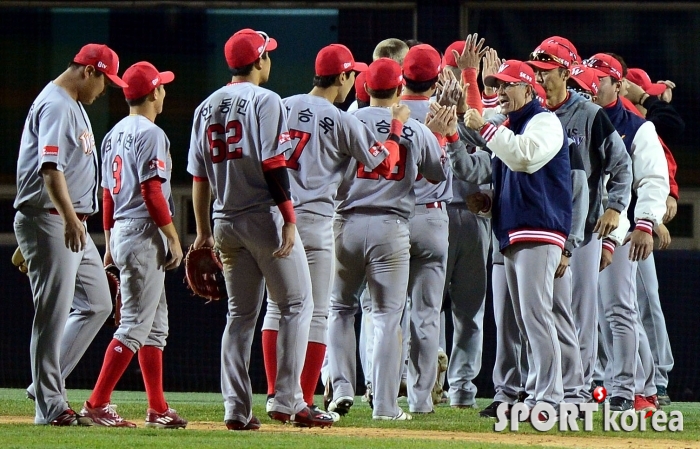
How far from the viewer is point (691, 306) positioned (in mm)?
9375

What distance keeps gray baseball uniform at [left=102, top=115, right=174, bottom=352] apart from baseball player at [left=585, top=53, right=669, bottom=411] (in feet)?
7.42

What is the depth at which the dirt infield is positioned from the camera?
207 inches

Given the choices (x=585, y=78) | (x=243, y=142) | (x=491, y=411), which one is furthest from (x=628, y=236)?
(x=243, y=142)

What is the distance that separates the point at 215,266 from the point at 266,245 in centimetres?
49

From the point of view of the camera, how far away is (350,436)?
5285 mm

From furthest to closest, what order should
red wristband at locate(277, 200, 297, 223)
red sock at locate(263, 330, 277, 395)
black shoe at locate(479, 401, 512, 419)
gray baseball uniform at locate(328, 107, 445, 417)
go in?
1. black shoe at locate(479, 401, 512, 419)
2. gray baseball uniform at locate(328, 107, 445, 417)
3. red sock at locate(263, 330, 277, 395)
4. red wristband at locate(277, 200, 297, 223)

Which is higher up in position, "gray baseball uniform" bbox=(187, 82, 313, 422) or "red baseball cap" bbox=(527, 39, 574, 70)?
"red baseball cap" bbox=(527, 39, 574, 70)

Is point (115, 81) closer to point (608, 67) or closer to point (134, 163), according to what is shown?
point (134, 163)

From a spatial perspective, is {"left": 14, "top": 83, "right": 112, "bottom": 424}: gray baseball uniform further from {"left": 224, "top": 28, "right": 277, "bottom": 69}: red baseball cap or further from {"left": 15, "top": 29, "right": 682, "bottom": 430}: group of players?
{"left": 224, "top": 28, "right": 277, "bottom": 69}: red baseball cap

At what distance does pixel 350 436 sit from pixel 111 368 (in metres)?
1.09

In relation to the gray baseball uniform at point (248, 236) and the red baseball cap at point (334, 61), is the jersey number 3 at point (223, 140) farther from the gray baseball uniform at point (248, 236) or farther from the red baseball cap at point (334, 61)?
the red baseball cap at point (334, 61)

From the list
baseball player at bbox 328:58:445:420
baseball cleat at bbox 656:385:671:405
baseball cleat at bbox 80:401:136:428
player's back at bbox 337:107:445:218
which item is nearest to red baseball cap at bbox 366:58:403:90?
baseball player at bbox 328:58:445:420

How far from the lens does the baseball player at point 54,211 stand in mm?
5406

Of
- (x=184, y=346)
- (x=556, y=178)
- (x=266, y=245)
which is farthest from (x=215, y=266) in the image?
(x=184, y=346)
